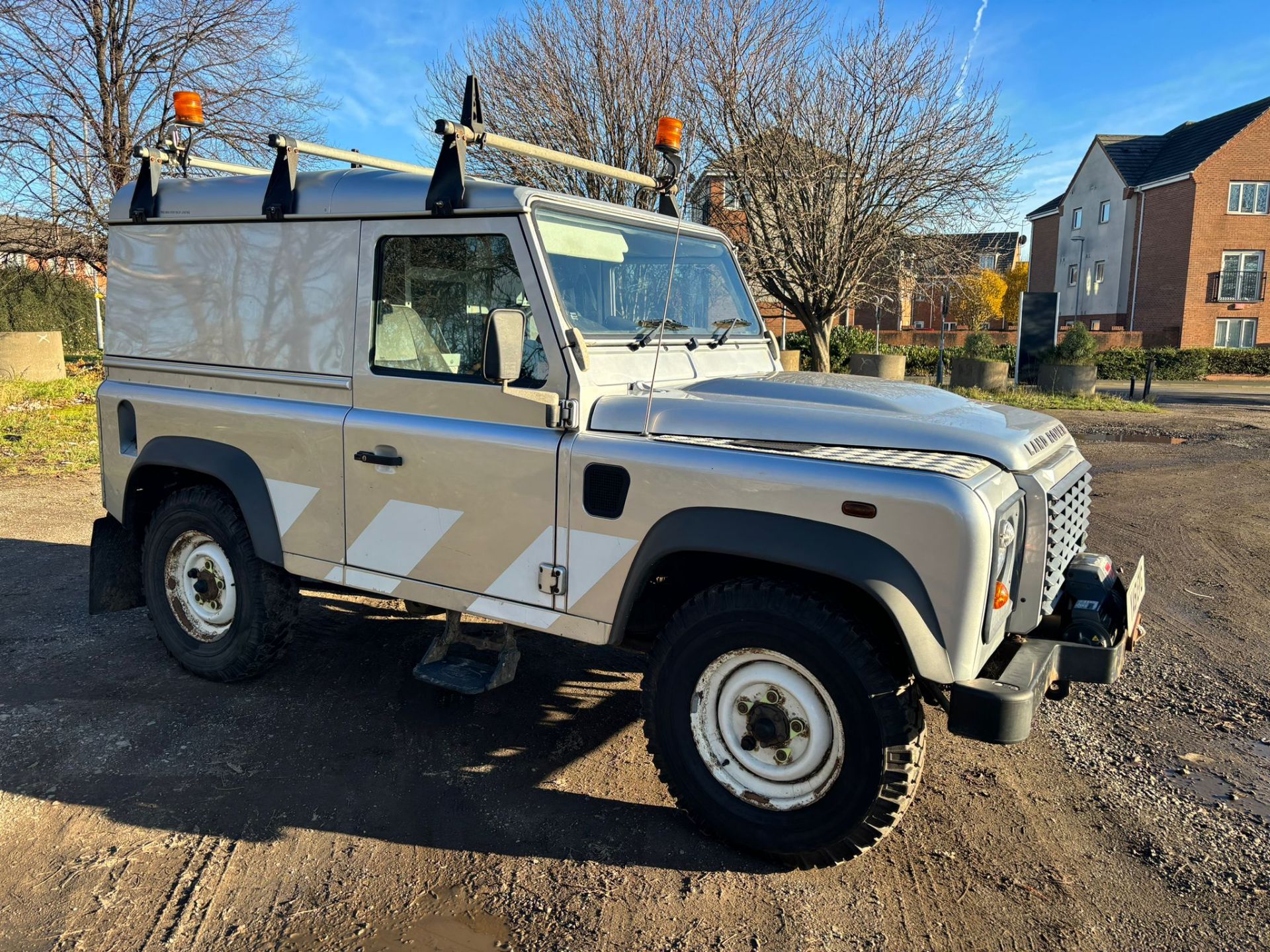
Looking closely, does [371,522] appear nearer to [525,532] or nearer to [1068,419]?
[525,532]

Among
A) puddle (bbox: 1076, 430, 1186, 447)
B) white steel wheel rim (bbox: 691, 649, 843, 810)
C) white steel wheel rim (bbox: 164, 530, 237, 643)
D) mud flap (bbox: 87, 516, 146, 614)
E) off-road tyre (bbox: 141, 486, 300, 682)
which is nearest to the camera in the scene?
white steel wheel rim (bbox: 691, 649, 843, 810)

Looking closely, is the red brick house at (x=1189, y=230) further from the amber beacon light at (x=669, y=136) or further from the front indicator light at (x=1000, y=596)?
the front indicator light at (x=1000, y=596)

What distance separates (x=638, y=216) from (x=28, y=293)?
2639 cm

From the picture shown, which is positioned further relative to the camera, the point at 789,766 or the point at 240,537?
the point at 240,537

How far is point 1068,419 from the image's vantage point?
1566cm

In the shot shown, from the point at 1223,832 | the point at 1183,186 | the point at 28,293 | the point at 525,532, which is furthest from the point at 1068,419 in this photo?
the point at 1183,186

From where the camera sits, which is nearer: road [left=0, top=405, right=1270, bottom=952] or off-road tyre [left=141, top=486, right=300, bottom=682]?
road [left=0, top=405, right=1270, bottom=952]

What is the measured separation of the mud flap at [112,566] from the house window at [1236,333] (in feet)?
138

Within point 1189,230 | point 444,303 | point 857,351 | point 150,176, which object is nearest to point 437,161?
point 444,303

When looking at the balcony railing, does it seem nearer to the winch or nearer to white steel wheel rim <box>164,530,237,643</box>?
the winch

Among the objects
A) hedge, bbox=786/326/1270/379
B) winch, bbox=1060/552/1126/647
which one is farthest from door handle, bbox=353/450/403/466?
hedge, bbox=786/326/1270/379

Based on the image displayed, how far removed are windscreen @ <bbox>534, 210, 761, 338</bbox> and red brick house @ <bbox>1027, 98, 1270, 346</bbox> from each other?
38320 millimetres

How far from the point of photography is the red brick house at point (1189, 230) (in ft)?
118

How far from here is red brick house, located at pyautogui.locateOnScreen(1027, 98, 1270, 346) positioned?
118 feet
